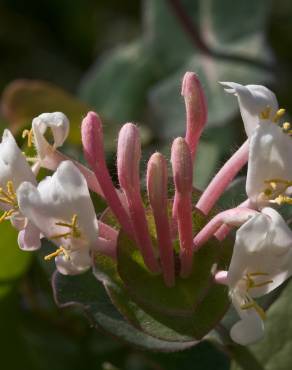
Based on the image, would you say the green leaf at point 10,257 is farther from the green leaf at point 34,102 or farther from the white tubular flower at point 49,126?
the green leaf at point 34,102

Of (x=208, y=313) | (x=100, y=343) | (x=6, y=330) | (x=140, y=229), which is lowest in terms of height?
(x=100, y=343)

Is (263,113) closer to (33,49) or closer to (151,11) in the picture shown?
(151,11)

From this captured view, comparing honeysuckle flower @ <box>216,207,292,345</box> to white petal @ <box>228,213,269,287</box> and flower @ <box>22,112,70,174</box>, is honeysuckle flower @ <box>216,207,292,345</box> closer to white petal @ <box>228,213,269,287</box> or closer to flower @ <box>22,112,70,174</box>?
white petal @ <box>228,213,269,287</box>

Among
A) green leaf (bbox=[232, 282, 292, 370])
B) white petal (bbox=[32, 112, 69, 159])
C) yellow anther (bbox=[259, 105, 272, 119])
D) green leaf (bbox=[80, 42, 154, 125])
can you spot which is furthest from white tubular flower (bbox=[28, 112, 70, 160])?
green leaf (bbox=[80, 42, 154, 125])

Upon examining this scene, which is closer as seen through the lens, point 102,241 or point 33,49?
point 102,241

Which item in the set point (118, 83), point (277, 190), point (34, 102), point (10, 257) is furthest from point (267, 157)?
point (118, 83)

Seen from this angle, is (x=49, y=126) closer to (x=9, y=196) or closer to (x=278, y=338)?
(x=9, y=196)

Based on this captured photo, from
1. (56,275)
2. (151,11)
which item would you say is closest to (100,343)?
(56,275)
